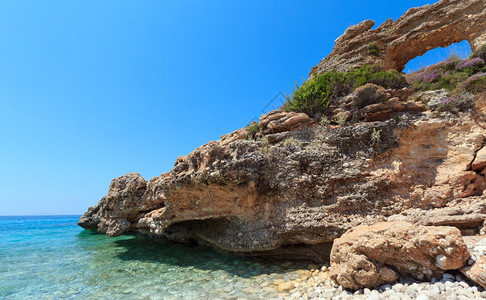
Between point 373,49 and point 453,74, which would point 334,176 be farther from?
point 373,49

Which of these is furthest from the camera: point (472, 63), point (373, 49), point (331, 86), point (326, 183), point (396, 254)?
point (373, 49)

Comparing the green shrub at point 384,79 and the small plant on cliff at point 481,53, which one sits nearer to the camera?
the small plant on cliff at point 481,53

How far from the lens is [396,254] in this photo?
4.37 meters

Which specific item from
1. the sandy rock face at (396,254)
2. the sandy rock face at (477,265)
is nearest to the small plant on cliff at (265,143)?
the sandy rock face at (396,254)

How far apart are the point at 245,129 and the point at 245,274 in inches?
221

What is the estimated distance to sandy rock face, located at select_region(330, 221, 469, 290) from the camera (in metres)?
3.87

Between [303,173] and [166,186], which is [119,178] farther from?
[303,173]

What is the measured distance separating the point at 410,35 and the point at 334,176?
34.1 feet

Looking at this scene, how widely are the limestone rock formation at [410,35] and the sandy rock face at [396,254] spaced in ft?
32.2

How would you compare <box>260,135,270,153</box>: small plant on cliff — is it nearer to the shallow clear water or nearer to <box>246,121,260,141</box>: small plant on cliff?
<box>246,121,260,141</box>: small plant on cliff

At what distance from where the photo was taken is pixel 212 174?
752 centimetres

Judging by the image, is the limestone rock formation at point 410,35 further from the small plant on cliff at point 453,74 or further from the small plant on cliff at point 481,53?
the small plant on cliff at point 453,74

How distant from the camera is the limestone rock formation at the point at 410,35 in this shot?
9.99m

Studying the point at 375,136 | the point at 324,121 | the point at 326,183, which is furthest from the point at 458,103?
the point at 326,183
